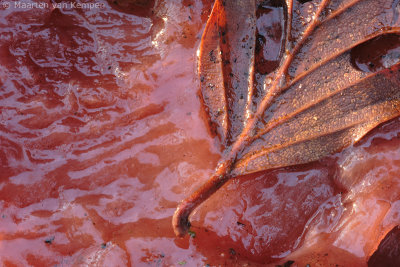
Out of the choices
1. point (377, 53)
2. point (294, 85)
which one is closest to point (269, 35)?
point (294, 85)

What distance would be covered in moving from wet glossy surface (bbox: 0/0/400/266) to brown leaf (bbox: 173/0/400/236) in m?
0.12

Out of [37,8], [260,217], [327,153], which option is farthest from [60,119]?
[327,153]

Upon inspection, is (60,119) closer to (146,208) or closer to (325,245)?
(146,208)

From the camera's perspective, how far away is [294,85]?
2.25m

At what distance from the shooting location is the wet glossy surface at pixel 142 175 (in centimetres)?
233

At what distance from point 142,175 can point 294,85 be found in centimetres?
131

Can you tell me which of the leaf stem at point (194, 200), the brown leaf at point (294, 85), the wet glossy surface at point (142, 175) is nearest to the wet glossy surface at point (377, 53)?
the brown leaf at point (294, 85)

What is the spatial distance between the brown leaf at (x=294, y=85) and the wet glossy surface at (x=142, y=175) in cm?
12

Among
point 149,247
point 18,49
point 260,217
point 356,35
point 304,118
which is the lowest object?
point 149,247

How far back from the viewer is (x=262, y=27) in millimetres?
2414

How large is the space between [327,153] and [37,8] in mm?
2556

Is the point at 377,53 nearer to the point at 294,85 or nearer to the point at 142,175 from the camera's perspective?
the point at 294,85

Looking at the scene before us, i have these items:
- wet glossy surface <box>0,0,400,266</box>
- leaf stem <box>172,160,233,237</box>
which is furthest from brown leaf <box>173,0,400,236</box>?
wet glossy surface <box>0,0,400,266</box>

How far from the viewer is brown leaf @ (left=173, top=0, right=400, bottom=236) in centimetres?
225
